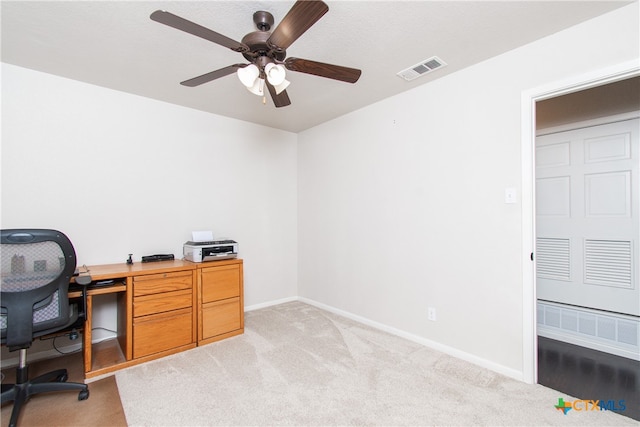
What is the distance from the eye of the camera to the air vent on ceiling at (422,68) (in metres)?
2.33

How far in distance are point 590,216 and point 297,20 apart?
3.20 metres

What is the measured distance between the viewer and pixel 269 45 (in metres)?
1.59

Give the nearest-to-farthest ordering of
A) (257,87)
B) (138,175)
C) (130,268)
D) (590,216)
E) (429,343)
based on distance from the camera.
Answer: (257,87), (130,268), (429,343), (590,216), (138,175)

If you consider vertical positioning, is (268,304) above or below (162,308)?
below

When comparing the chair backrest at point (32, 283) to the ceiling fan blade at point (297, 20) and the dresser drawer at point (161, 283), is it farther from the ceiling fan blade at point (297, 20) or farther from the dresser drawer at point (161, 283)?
the ceiling fan blade at point (297, 20)

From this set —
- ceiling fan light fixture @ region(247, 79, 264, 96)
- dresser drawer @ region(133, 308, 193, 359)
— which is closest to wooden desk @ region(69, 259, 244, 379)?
dresser drawer @ region(133, 308, 193, 359)

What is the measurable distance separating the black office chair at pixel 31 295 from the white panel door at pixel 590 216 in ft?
13.6

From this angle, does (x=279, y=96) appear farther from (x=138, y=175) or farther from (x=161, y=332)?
(x=161, y=332)

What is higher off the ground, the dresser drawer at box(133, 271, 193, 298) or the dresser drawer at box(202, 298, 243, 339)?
the dresser drawer at box(133, 271, 193, 298)

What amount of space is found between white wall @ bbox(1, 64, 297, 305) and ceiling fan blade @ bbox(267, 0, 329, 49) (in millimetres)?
2133

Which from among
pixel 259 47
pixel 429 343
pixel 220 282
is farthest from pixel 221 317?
pixel 259 47

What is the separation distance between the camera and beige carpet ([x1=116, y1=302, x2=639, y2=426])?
5.71ft

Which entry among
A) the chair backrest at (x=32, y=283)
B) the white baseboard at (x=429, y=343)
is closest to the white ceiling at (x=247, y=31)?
→ the chair backrest at (x=32, y=283)

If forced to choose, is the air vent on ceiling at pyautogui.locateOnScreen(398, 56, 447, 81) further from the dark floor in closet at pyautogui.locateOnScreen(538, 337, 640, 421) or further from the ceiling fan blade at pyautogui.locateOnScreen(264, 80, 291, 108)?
the dark floor in closet at pyautogui.locateOnScreen(538, 337, 640, 421)
